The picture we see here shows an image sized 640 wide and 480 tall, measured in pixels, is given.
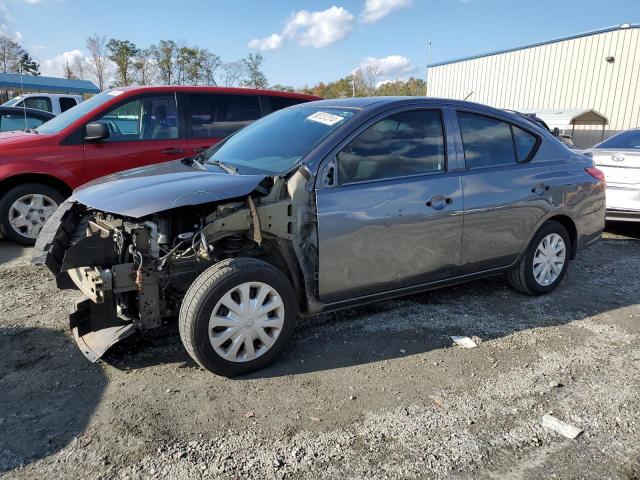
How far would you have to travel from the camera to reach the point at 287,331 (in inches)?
132

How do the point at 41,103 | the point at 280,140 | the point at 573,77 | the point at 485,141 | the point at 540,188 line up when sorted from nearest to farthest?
the point at 280,140 < the point at 485,141 < the point at 540,188 < the point at 41,103 < the point at 573,77

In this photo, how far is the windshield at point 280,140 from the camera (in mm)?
3636

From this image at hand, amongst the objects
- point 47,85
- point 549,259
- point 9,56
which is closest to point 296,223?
point 549,259

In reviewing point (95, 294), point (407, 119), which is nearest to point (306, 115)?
point (407, 119)

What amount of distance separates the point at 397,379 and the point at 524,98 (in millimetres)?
22381

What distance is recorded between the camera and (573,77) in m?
20.6

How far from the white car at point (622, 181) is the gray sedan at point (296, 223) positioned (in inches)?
119

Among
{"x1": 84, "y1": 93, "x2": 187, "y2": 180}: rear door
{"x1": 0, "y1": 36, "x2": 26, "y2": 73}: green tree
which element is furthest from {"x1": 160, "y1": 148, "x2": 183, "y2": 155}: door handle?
{"x1": 0, "y1": 36, "x2": 26, "y2": 73}: green tree

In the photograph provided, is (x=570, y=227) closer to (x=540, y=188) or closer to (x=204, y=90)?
(x=540, y=188)

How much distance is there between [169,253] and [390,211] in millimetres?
1511

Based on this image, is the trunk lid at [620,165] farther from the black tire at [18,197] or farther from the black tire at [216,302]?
the black tire at [18,197]

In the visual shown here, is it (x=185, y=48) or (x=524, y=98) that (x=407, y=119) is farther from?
(x=185, y=48)

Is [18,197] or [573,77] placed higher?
[573,77]

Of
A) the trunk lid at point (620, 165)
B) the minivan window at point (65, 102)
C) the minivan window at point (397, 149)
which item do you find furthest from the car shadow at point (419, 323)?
the minivan window at point (65, 102)
